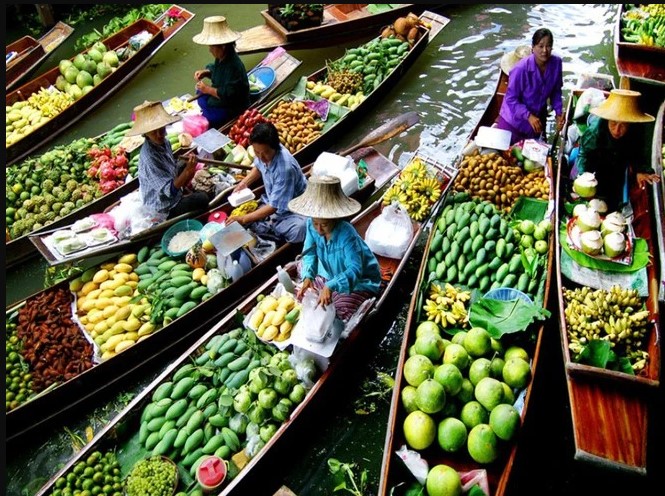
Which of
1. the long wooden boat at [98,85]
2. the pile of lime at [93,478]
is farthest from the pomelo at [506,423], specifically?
the long wooden boat at [98,85]

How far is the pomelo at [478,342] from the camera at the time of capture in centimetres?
398

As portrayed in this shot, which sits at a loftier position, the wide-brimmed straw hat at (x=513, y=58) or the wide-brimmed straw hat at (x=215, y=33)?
the wide-brimmed straw hat at (x=215, y=33)

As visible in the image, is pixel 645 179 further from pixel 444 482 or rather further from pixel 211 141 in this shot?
pixel 211 141

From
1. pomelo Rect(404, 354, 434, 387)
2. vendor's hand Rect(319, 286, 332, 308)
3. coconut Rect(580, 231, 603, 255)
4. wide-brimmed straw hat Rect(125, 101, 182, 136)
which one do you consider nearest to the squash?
wide-brimmed straw hat Rect(125, 101, 182, 136)

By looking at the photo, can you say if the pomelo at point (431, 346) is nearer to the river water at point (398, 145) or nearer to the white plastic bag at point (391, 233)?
the river water at point (398, 145)

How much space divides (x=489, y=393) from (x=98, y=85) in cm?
673

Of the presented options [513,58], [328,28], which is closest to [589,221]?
[513,58]

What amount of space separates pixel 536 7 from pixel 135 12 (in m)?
6.89

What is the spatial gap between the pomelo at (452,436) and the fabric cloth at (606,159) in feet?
9.12

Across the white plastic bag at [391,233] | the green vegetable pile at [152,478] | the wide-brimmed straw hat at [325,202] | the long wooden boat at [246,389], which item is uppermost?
the wide-brimmed straw hat at [325,202]

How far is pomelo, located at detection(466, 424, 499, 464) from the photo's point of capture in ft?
11.5

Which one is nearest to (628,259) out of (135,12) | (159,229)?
(159,229)

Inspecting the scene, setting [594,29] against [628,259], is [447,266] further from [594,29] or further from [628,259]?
[594,29]

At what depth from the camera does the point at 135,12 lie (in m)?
9.18
